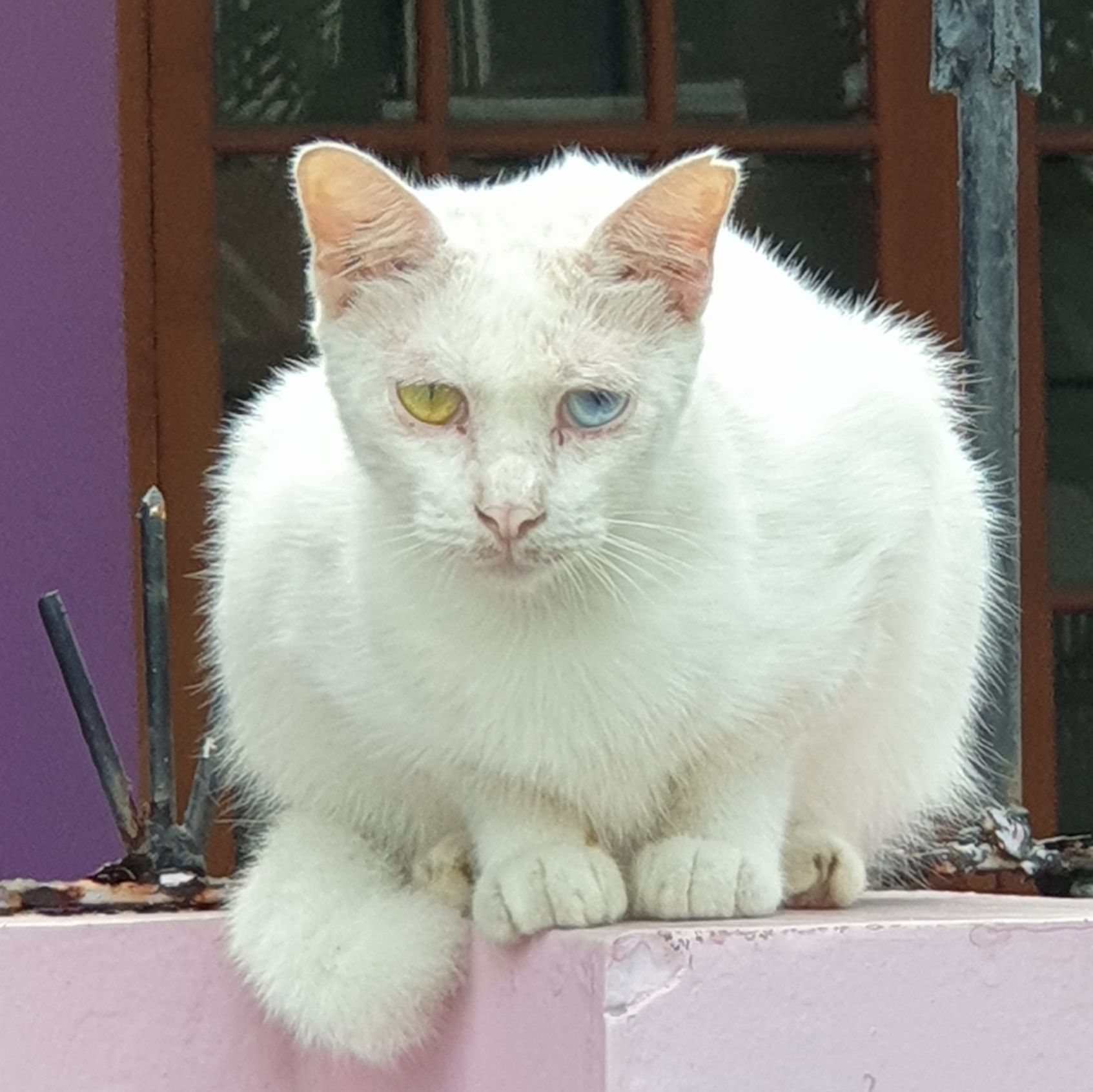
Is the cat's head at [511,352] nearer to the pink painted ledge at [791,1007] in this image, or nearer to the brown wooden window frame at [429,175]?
the pink painted ledge at [791,1007]

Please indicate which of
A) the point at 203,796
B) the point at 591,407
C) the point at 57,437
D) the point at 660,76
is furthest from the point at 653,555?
the point at 660,76

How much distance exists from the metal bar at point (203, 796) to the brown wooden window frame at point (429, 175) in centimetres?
81

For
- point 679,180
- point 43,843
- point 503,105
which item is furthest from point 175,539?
point 679,180

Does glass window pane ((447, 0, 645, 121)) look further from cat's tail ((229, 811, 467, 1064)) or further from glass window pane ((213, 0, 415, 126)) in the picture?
cat's tail ((229, 811, 467, 1064))

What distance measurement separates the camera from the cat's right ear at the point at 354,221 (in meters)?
1.37

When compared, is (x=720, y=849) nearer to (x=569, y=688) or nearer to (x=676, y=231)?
(x=569, y=688)

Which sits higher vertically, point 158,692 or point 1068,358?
point 1068,358

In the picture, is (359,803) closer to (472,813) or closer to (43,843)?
(472,813)

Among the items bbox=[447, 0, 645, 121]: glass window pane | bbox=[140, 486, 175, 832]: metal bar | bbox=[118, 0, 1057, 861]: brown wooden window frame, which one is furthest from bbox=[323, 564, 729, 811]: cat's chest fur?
bbox=[447, 0, 645, 121]: glass window pane

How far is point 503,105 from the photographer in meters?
2.81

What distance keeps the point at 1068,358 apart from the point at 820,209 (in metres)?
0.36

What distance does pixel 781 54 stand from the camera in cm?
290

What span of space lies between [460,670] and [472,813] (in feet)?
0.40

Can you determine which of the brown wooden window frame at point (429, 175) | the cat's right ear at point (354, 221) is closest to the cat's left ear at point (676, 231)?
the cat's right ear at point (354, 221)
